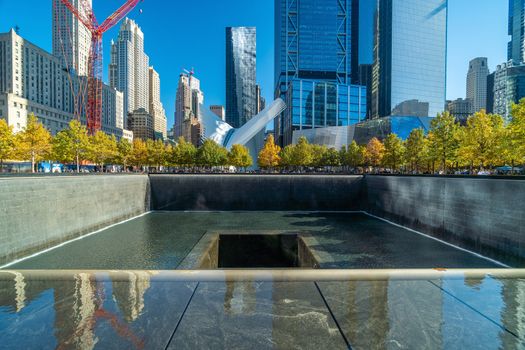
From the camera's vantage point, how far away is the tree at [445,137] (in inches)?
1071

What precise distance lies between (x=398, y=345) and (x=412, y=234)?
16333mm

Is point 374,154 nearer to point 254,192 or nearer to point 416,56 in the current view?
point 254,192

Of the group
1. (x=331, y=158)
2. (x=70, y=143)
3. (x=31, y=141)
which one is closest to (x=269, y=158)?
(x=331, y=158)

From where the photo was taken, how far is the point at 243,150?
53.9m

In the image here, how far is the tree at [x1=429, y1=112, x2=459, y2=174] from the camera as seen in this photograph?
2720 cm

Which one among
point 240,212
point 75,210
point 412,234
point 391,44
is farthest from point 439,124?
point 391,44

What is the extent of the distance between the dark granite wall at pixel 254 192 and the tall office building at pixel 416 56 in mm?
76351

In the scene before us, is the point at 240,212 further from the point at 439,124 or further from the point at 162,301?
the point at 162,301

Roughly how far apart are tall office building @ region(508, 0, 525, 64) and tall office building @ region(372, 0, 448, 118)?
81512 mm

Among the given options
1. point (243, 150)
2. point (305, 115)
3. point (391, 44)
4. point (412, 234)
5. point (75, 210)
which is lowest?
point (412, 234)

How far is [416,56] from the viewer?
92312 mm

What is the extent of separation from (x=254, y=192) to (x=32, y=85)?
89816mm

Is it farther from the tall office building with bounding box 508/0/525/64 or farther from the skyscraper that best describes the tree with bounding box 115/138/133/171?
the tall office building with bounding box 508/0/525/64

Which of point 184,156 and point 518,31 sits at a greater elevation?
point 518,31
